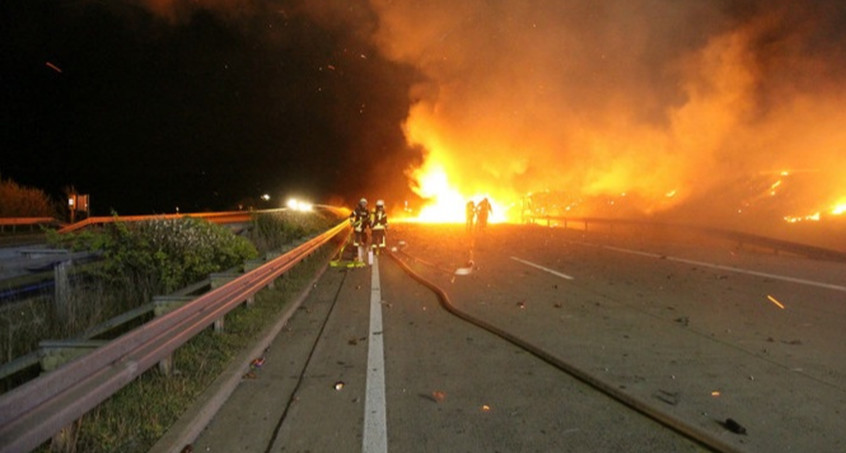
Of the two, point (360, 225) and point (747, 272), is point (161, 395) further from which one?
point (747, 272)

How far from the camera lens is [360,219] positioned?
16.0 metres

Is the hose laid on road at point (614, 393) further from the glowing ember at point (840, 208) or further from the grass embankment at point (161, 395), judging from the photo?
the glowing ember at point (840, 208)

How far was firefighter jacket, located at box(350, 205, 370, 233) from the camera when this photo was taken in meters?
16.0

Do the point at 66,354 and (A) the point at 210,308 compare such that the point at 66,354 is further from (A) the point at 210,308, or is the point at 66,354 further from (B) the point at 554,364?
(B) the point at 554,364

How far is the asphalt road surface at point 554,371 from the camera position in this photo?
443cm

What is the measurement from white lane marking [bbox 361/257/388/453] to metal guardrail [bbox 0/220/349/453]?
5.46ft

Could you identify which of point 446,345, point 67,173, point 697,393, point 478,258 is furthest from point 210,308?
point 67,173

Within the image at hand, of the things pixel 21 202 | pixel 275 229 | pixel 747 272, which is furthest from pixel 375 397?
pixel 21 202

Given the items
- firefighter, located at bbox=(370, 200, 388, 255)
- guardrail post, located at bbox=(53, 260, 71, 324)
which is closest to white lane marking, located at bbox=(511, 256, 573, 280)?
firefighter, located at bbox=(370, 200, 388, 255)

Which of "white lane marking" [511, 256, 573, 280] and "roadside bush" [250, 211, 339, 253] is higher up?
"roadside bush" [250, 211, 339, 253]

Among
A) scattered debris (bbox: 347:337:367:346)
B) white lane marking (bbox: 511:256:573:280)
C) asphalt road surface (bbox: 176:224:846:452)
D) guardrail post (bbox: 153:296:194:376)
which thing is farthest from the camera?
white lane marking (bbox: 511:256:573:280)

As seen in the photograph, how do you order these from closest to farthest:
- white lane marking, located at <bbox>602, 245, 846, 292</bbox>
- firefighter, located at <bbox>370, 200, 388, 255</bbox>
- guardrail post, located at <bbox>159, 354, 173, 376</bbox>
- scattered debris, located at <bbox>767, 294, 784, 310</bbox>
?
guardrail post, located at <bbox>159, 354, 173, 376</bbox> < scattered debris, located at <bbox>767, 294, 784, 310</bbox> < white lane marking, located at <bbox>602, 245, 846, 292</bbox> < firefighter, located at <bbox>370, 200, 388, 255</bbox>

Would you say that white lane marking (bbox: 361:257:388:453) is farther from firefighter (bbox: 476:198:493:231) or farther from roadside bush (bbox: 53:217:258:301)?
firefighter (bbox: 476:198:493:231)

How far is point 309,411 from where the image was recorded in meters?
4.96
